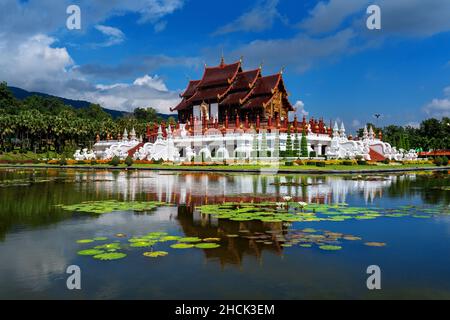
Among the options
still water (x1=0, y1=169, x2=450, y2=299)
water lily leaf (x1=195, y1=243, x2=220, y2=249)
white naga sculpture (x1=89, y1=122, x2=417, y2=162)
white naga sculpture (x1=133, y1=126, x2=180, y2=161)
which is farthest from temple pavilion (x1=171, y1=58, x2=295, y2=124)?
water lily leaf (x1=195, y1=243, x2=220, y2=249)

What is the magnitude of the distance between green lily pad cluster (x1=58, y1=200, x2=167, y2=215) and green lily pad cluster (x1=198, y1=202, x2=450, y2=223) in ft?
6.67

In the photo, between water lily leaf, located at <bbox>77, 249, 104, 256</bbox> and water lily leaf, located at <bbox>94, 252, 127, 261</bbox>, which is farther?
water lily leaf, located at <bbox>77, 249, 104, 256</bbox>

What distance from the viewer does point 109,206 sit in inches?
606

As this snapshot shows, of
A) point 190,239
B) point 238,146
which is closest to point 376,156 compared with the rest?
point 238,146

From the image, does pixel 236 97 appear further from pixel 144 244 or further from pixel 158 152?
pixel 144 244

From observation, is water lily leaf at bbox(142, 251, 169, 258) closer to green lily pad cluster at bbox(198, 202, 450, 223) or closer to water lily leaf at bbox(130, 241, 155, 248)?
water lily leaf at bbox(130, 241, 155, 248)

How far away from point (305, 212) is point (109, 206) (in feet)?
22.6

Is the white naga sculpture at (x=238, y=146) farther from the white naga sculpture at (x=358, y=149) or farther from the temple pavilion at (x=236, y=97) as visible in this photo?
the temple pavilion at (x=236, y=97)

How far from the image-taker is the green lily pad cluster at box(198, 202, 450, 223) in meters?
12.7

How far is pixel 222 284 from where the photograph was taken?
673 cm

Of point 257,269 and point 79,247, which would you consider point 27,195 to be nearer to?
point 79,247

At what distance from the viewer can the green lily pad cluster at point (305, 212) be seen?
12656 mm
